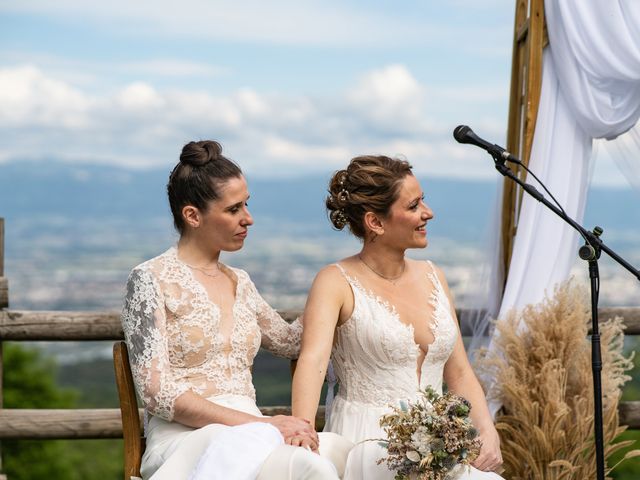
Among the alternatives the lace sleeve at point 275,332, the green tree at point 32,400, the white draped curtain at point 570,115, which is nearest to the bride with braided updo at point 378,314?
the lace sleeve at point 275,332

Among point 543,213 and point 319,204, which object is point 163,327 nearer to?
point 319,204

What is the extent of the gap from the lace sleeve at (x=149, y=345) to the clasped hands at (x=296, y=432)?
12.3 inches

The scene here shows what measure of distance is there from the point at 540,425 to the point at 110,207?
42058 mm

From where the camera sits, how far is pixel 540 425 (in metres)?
4.14

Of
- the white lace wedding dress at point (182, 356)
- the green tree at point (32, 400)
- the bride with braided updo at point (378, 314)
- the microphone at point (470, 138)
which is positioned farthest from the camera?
the green tree at point (32, 400)

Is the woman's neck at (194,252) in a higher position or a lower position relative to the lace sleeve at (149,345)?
higher

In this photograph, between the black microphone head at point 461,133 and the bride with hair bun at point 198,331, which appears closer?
the bride with hair bun at point 198,331

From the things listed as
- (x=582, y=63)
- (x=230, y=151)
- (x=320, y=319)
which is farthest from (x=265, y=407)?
(x=582, y=63)

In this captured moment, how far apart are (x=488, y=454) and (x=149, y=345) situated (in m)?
1.15

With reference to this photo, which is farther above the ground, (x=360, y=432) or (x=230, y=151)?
(x=230, y=151)

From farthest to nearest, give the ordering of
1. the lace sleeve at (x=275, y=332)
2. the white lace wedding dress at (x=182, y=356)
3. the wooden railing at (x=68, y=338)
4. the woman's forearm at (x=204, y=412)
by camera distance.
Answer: the wooden railing at (x=68, y=338) → the lace sleeve at (x=275, y=332) → the woman's forearm at (x=204, y=412) → the white lace wedding dress at (x=182, y=356)

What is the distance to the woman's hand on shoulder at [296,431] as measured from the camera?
281 cm

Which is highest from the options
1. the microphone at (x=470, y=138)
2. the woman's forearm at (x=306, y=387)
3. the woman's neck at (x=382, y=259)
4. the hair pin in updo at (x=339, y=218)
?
the microphone at (x=470, y=138)

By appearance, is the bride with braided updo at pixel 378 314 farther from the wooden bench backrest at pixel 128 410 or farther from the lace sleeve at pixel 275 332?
the wooden bench backrest at pixel 128 410
